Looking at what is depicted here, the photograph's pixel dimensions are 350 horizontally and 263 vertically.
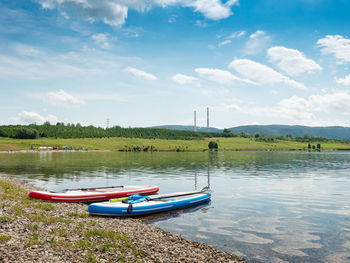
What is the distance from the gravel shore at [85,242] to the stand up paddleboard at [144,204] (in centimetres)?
201

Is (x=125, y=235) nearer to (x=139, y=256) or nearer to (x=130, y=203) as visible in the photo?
(x=139, y=256)

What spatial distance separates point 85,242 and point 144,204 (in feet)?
30.7

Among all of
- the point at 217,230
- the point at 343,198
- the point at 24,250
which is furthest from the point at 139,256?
the point at 343,198

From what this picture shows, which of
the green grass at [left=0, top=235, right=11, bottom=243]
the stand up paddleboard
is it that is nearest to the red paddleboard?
the stand up paddleboard

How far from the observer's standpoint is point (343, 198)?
32531 mm

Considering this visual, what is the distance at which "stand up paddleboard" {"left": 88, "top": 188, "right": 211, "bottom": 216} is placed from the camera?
22.5 meters

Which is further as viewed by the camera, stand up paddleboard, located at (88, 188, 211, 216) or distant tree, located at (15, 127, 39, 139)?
distant tree, located at (15, 127, 39, 139)

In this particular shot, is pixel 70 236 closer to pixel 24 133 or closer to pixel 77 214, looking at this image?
pixel 77 214

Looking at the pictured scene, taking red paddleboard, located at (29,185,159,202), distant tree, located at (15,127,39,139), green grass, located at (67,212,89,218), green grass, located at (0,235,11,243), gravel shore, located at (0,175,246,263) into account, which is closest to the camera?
gravel shore, located at (0,175,246,263)

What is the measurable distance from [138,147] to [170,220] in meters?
157

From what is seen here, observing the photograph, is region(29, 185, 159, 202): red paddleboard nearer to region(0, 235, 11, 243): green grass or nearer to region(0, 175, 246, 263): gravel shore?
region(0, 175, 246, 263): gravel shore

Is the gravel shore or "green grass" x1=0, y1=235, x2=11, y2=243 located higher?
"green grass" x1=0, y1=235, x2=11, y2=243

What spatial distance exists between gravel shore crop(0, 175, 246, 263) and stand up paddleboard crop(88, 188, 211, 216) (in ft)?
6.59

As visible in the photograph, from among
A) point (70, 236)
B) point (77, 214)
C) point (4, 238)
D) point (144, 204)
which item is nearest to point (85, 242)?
point (70, 236)
